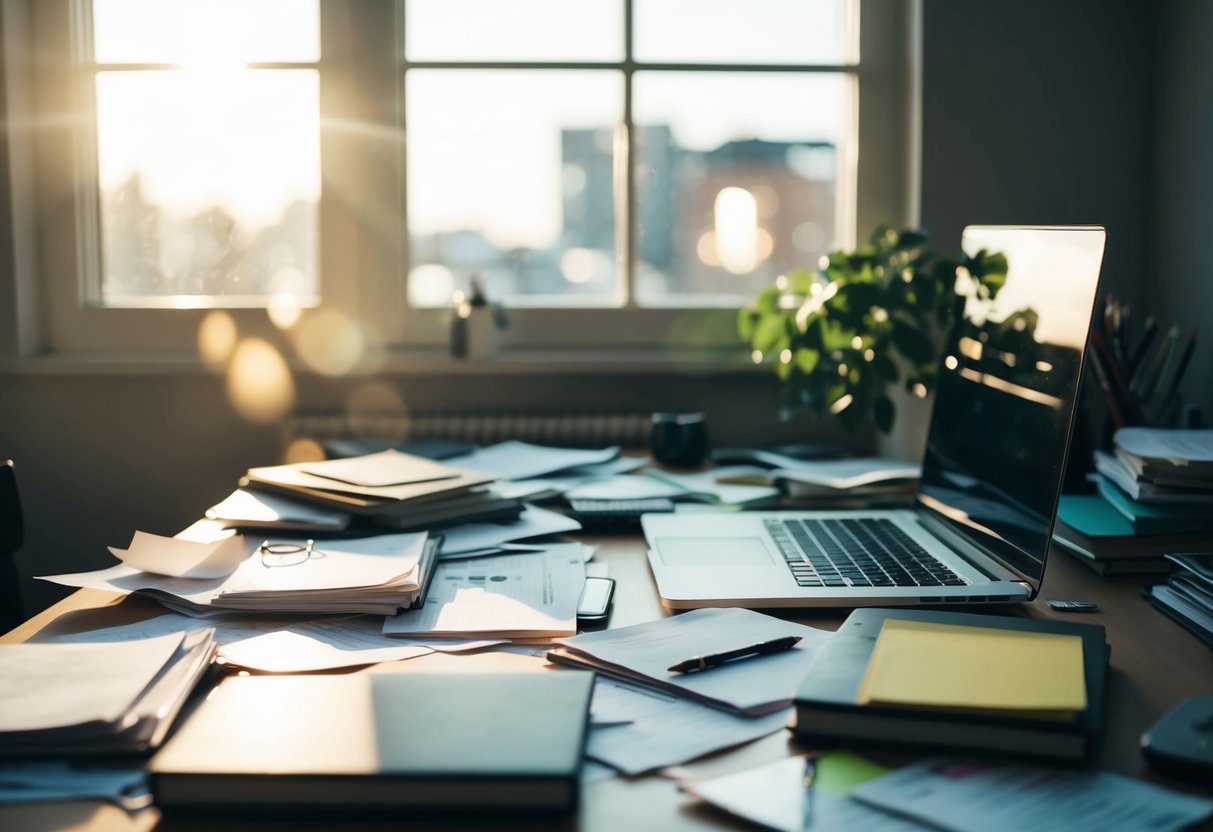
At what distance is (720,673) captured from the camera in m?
0.83

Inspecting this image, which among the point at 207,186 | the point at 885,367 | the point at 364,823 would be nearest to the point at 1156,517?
the point at 885,367

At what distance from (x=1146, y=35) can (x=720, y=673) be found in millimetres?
1657

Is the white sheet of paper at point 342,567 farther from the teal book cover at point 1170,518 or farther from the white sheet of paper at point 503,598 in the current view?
the teal book cover at point 1170,518

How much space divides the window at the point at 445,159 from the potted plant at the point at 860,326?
325mm

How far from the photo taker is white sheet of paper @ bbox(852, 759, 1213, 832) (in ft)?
1.95

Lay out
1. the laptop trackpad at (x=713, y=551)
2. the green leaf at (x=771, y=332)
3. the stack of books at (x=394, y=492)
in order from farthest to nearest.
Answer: the green leaf at (x=771, y=332) → the stack of books at (x=394, y=492) → the laptop trackpad at (x=713, y=551)

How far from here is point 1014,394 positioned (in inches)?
45.3

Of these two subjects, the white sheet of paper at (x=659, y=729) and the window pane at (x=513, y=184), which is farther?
the window pane at (x=513, y=184)

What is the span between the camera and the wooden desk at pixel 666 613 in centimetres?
62

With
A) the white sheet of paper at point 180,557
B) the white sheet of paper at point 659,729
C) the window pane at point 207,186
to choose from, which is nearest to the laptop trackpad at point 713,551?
the white sheet of paper at point 659,729

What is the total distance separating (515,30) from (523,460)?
0.96m

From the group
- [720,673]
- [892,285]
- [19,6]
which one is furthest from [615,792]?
[19,6]

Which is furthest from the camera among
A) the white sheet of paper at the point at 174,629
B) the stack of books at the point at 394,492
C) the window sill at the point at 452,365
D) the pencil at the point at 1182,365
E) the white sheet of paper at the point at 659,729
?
the window sill at the point at 452,365

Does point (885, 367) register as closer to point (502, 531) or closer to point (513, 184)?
point (502, 531)
